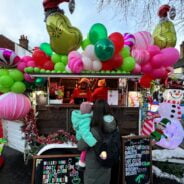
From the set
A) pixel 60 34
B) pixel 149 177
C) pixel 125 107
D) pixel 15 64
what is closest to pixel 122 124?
pixel 125 107

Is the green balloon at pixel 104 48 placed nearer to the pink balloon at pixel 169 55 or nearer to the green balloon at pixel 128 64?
the green balloon at pixel 128 64

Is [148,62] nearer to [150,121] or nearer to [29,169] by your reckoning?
[150,121]

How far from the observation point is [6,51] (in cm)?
503

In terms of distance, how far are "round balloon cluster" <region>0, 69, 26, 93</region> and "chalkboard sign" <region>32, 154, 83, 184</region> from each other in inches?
66.4

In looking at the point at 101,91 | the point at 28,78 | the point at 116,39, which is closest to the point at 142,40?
the point at 116,39

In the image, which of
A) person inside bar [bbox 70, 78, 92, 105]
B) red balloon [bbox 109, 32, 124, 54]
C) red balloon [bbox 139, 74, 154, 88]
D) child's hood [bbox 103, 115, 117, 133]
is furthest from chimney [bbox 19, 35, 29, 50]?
child's hood [bbox 103, 115, 117, 133]

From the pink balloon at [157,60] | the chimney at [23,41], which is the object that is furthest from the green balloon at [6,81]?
the chimney at [23,41]

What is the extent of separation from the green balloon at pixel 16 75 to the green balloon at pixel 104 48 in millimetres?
1804

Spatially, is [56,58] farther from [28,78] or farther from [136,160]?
[136,160]

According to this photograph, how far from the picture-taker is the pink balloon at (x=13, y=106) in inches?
199

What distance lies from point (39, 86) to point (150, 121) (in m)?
2.52

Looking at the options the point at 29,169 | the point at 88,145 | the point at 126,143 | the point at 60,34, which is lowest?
the point at 29,169

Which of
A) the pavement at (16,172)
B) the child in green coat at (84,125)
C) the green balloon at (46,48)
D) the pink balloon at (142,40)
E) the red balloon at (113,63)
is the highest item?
the pink balloon at (142,40)

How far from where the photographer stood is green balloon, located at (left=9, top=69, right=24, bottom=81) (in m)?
5.18
